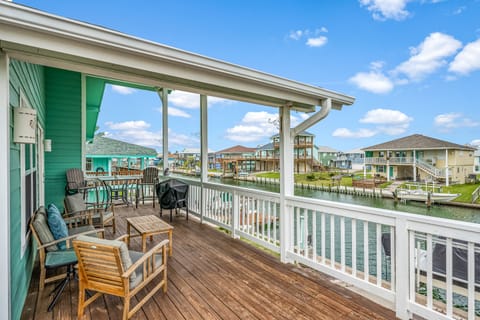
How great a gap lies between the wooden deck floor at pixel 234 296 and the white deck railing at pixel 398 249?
0.20 metres

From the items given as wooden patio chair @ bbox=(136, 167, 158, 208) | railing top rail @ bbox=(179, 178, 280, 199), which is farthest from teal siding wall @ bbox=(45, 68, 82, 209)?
railing top rail @ bbox=(179, 178, 280, 199)

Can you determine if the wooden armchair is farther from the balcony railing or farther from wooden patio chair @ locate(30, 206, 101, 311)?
the balcony railing

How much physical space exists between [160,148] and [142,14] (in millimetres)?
5227

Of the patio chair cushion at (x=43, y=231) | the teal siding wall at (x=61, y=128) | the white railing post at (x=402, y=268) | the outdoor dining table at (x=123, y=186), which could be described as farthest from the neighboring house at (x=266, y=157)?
the teal siding wall at (x=61, y=128)

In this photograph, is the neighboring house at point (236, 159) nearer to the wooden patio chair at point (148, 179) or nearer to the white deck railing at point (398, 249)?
the white deck railing at point (398, 249)

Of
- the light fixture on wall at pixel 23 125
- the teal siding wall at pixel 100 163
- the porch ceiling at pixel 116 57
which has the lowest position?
the teal siding wall at pixel 100 163

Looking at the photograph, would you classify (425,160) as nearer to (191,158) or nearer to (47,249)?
(191,158)

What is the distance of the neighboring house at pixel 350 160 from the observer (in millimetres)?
7621

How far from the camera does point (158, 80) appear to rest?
263 cm

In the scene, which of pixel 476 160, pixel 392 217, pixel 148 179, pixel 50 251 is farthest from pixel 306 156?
pixel 50 251

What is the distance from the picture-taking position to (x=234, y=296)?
2709mm

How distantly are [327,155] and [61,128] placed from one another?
24.8 feet

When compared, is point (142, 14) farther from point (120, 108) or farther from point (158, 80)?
point (158, 80)

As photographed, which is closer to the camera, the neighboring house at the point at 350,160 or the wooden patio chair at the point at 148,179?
the neighboring house at the point at 350,160
